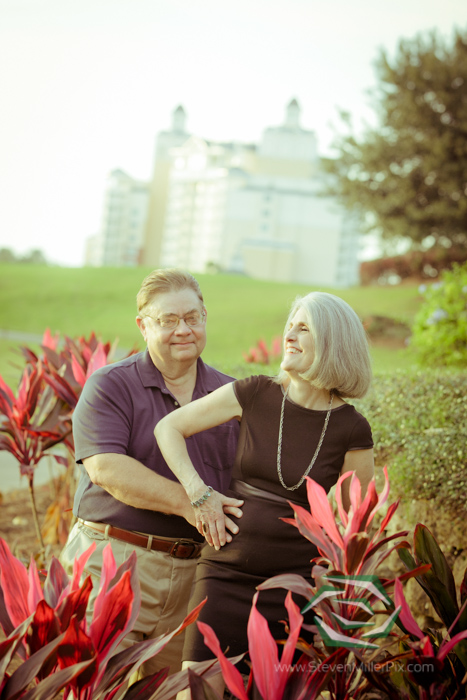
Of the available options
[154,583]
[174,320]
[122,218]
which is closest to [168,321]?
[174,320]

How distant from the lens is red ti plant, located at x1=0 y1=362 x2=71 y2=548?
3418 millimetres

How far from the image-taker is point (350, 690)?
1502mm

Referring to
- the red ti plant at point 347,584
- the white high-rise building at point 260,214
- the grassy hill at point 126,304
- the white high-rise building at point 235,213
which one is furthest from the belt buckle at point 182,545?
the white high-rise building at point 235,213

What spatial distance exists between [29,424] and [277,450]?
172cm

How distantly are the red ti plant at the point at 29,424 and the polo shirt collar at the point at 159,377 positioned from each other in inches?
36.0

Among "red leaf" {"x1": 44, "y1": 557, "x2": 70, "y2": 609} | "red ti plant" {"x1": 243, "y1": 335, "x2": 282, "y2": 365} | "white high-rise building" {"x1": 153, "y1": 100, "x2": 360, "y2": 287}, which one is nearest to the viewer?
"red leaf" {"x1": 44, "y1": 557, "x2": 70, "y2": 609}

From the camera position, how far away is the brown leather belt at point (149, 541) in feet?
8.19

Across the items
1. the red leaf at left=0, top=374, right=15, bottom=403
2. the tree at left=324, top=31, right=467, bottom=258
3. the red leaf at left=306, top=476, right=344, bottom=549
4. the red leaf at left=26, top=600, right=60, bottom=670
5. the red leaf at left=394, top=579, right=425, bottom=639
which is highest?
the tree at left=324, top=31, right=467, bottom=258

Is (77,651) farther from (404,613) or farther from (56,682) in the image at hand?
(404,613)

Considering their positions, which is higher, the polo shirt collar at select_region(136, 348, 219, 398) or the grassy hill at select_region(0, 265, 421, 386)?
the grassy hill at select_region(0, 265, 421, 386)

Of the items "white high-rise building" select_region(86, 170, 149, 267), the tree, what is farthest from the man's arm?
"white high-rise building" select_region(86, 170, 149, 267)

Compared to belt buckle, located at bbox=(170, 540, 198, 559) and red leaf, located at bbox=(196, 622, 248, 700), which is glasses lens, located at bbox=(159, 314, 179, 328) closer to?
belt buckle, located at bbox=(170, 540, 198, 559)

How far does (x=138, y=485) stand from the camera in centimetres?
236

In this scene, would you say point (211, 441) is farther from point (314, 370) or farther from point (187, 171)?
point (187, 171)
